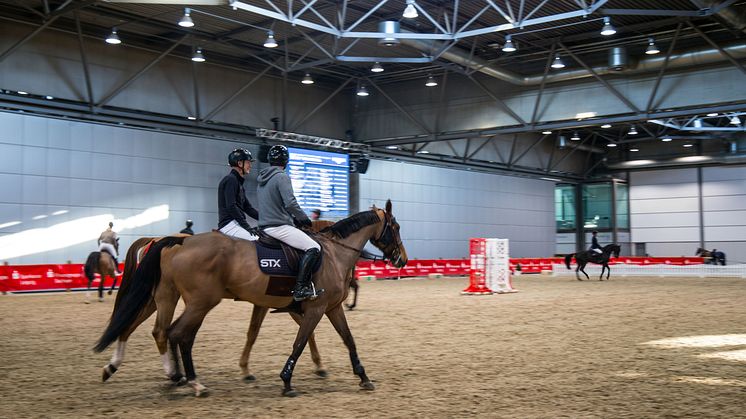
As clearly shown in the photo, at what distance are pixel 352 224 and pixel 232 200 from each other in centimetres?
131

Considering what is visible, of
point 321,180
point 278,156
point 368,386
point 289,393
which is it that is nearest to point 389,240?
point 278,156

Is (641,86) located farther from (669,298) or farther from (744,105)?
(669,298)

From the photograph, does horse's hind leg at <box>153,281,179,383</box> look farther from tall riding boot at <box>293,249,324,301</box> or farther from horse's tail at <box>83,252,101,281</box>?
horse's tail at <box>83,252,101,281</box>

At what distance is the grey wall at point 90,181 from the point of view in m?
22.5

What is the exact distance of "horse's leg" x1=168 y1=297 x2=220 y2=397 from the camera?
21.8ft

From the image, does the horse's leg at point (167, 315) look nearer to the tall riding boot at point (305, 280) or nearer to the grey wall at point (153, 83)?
the tall riding boot at point (305, 280)

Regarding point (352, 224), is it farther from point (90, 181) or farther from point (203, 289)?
point (90, 181)

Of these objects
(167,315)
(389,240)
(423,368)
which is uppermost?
(389,240)

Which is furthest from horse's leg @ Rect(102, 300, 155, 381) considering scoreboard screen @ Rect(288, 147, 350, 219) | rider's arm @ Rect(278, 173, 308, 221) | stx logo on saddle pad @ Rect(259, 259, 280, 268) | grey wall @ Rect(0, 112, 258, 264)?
scoreboard screen @ Rect(288, 147, 350, 219)

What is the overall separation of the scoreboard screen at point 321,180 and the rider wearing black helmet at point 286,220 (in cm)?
2050

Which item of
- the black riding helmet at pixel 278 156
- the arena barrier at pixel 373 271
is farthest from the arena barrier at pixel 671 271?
the black riding helmet at pixel 278 156

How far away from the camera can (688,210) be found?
46.8 m

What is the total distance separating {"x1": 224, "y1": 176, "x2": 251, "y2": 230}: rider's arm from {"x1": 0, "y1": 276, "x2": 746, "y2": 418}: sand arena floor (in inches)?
66.0

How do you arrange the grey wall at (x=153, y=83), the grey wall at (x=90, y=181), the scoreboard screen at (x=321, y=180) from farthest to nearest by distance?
the scoreboard screen at (x=321, y=180) < the grey wall at (x=153, y=83) < the grey wall at (x=90, y=181)
